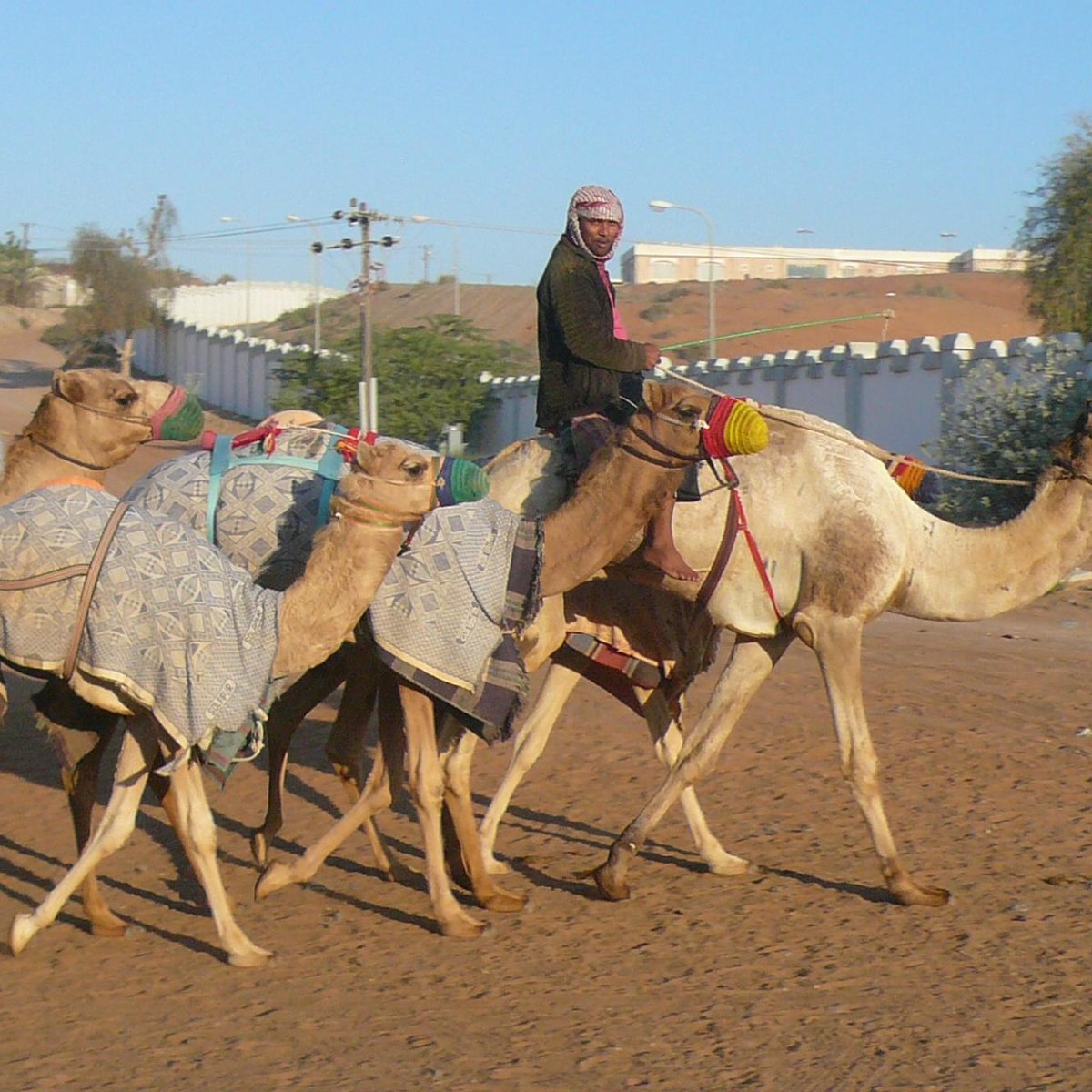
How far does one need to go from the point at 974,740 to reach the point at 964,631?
5597 mm

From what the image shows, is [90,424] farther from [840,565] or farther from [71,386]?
[840,565]

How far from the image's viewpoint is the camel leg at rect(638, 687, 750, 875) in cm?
751

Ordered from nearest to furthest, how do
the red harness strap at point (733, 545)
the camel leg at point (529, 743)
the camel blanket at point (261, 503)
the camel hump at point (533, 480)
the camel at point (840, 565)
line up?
1. the camel blanket at point (261, 503)
2. the camel at point (840, 565)
3. the red harness strap at point (733, 545)
4. the camel hump at point (533, 480)
5. the camel leg at point (529, 743)

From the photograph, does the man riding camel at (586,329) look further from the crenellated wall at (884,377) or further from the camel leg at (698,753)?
the crenellated wall at (884,377)

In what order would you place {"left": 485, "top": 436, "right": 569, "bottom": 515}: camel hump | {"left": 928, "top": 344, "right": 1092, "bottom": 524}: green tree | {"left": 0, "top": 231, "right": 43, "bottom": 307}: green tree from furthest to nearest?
{"left": 0, "top": 231, "right": 43, "bottom": 307}: green tree → {"left": 928, "top": 344, "right": 1092, "bottom": 524}: green tree → {"left": 485, "top": 436, "right": 569, "bottom": 515}: camel hump

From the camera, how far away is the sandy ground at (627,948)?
513cm

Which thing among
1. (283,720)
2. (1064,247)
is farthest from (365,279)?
(283,720)

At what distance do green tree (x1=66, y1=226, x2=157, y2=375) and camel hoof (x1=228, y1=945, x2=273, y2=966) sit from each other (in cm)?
7042

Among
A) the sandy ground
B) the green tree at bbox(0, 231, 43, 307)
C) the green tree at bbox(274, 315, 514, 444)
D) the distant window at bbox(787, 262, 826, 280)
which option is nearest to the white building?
the distant window at bbox(787, 262, 826, 280)

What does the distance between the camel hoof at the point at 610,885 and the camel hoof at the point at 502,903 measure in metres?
0.34

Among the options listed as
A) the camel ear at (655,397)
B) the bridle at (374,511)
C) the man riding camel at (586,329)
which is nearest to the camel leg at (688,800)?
the man riding camel at (586,329)

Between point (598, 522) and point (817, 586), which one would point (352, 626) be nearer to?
point (598, 522)

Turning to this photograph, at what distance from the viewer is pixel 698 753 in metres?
7.30

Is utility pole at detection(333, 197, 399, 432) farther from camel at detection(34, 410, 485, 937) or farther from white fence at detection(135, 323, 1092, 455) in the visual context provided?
camel at detection(34, 410, 485, 937)
